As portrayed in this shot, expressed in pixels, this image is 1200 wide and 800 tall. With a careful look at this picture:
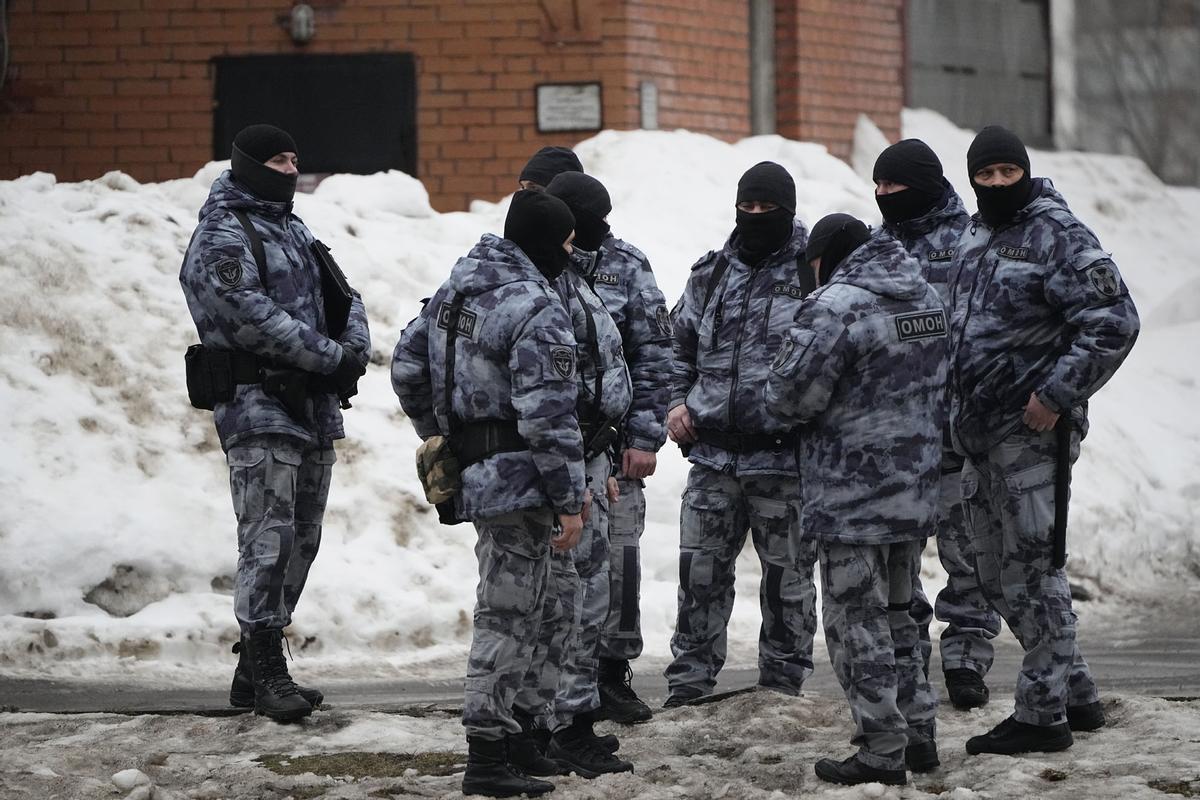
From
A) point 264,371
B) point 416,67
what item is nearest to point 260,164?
point 264,371

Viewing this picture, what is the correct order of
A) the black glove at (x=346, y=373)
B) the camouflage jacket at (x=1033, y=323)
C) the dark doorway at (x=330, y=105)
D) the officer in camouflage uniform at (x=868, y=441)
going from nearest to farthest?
the officer in camouflage uniform at (x=868, y=441) → the camouflage jacket at (x=1033, y=323) → the black glove at (x=346, y=373) → the dark doorway at (x=330, y=105)

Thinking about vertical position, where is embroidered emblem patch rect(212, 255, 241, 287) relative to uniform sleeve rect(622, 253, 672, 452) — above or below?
above

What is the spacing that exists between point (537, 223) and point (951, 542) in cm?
247

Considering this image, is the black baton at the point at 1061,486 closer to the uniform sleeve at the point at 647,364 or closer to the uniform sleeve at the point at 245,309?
the uniform sleeve at the point at 647,364

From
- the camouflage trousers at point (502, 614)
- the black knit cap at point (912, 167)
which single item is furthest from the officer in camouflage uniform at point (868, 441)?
the camouflage trousers at point (502, 614)

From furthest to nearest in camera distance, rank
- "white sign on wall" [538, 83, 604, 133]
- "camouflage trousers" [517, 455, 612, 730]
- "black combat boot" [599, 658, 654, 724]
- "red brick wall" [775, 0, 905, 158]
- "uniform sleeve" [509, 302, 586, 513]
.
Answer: "red brick wall" [775, 0, 905, 158]
"white sign on wall" [538, 83, 604, 133]
"black combat boot" [599, 658, 654, 724]
"camouflage trousers" [517, 455, 612, 730]
"uniform sleeve" [509, 302, 586, 513]

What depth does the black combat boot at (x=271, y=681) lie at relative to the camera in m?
6.24

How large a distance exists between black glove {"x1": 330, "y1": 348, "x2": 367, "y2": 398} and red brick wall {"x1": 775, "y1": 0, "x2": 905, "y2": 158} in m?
9.50

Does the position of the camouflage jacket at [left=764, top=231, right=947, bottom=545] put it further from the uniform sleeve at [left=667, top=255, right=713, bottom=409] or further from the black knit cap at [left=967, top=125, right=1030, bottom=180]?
the uniform sleeve at [left=667, top=255, right=713, bottom=409]

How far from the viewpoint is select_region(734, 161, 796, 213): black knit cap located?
20.9ft

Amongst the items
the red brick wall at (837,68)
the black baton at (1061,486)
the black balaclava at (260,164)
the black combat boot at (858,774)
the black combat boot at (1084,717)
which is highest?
the red brick wall at (837,68)

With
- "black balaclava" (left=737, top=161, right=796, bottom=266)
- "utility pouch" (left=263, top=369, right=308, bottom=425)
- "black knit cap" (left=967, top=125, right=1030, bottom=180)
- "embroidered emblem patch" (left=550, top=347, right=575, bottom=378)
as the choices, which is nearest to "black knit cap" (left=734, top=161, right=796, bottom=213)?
"black balaclava" (left=737, top=161, right=796, bottom=266)

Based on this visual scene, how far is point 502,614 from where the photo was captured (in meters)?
5.29

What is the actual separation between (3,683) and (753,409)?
351 centimetres
